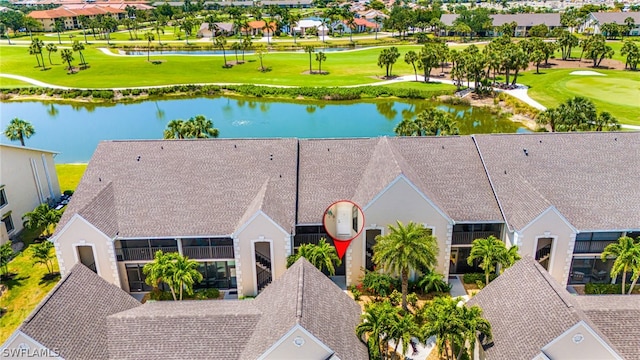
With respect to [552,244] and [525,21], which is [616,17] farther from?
[552,244]

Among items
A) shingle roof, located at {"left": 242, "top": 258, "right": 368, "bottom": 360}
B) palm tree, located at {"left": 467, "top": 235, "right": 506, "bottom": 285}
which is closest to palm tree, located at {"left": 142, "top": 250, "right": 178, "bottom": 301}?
shingle roof, located at {"left": 242, "top": 258, "right": 368, "bottom": 360}

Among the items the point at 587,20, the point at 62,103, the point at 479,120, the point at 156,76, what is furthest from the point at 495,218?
the point at 587,20

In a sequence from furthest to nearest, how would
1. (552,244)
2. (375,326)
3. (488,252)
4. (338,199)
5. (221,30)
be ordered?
1. (221,30)
2. (338,199)
3. (552,244)
4. (488,252)
5. (375,326)

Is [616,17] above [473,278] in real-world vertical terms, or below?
above

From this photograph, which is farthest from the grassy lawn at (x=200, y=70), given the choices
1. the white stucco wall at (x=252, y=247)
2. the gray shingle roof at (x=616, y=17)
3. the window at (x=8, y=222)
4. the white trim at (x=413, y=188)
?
the gray shingle roof at (x=616, y=17)

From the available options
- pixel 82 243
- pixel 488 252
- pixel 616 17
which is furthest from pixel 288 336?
pixel 616 17
